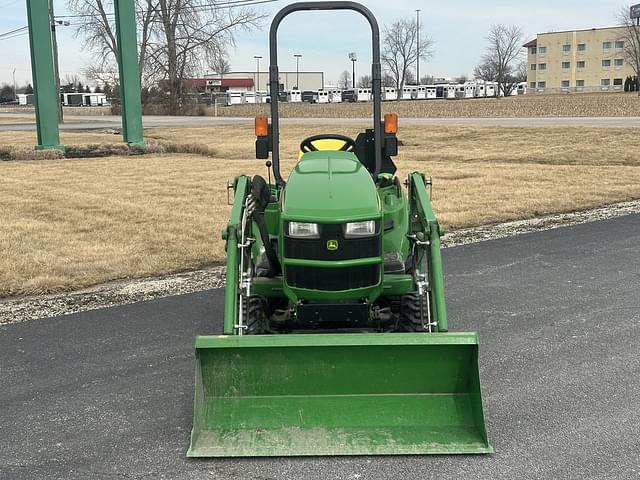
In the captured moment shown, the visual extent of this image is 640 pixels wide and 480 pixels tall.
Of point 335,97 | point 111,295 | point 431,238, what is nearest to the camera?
point 431,238

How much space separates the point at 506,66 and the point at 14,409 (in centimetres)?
10646

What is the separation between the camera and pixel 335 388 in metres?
3.43

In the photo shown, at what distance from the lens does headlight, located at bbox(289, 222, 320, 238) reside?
11.4 ft

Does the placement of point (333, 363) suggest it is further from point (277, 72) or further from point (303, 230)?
point (277, 72)

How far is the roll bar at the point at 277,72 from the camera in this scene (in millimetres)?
4527

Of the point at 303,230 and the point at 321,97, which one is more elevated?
the point at 321,97

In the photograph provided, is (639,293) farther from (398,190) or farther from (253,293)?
(253,293)

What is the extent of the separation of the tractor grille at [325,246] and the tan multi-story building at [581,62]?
→ 10329 cm

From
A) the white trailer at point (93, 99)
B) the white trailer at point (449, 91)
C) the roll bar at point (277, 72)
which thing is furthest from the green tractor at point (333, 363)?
the white trailer at point (93, 99)

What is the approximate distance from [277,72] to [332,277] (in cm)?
175

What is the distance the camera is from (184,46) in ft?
159

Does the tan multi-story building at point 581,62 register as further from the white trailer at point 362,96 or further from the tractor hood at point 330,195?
the tractor hood at point 330,195

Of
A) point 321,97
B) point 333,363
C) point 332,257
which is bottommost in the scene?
point 333,363

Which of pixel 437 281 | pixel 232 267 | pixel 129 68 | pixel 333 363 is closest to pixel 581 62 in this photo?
pixel 129 68
